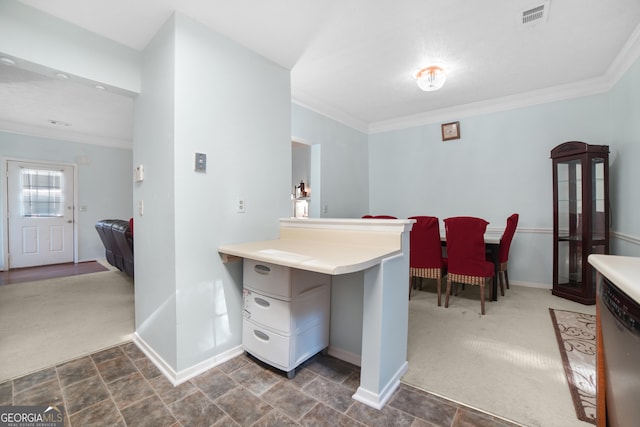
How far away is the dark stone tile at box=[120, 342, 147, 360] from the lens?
76.9 inches

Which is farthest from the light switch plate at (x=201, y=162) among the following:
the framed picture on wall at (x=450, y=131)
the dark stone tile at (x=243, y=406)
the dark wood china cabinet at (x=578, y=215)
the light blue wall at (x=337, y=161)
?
the dark wood china cabinet at (x=578, y=215)

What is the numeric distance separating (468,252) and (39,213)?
6.73m

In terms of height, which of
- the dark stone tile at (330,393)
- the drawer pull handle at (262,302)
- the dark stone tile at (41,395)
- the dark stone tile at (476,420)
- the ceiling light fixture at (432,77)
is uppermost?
the ceiling light fixture at (432,77)

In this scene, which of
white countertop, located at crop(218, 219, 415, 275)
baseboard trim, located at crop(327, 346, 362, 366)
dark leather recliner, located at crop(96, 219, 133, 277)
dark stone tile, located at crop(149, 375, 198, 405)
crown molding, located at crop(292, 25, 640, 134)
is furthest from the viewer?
dark leather recliner, located at crop(96, 219, 133, 277)

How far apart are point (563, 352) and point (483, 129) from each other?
2.95 metres

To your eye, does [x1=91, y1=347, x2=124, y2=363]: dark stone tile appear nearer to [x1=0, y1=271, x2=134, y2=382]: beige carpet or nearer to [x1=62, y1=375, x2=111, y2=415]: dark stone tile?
[x1=0, y1=271, x2=134, y2=382]: beige carpet

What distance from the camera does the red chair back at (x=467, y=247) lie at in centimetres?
272

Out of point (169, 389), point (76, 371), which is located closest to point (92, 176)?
point (76, 371)

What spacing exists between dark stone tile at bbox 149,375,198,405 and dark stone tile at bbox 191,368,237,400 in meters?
0.05

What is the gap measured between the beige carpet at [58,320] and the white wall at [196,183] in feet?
1.40

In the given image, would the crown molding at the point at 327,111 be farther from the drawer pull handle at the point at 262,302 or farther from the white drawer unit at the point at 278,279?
the drawer pull handle at the point at 262,302

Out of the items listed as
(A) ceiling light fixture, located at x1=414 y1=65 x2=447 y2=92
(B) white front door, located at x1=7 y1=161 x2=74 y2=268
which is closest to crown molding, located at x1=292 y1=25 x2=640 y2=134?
(A) ceiling light fixture, located at x1=414 y1=65 x2=447 y2=92

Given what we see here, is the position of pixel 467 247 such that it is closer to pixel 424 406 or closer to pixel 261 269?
pixel 424 406

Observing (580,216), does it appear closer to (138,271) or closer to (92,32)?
(138,271)
